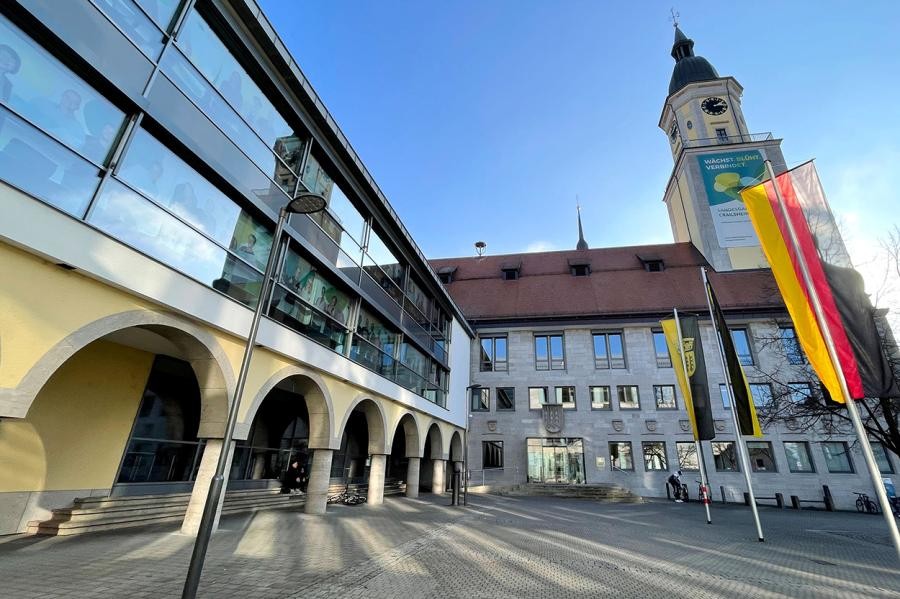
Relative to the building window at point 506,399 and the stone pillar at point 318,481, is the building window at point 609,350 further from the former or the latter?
the stone pillar at point 318,481

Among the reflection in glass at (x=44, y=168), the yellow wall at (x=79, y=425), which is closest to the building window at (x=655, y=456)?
the yellow wall at (x=79, y=425)

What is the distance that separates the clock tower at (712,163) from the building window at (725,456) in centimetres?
1343

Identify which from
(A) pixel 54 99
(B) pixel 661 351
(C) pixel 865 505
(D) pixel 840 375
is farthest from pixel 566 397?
(A) pixel 54 99

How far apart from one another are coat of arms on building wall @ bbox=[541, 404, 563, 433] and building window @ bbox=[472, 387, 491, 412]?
3855mm

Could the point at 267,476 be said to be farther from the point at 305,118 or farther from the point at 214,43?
the point at 214,43

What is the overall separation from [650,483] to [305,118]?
26890 mm

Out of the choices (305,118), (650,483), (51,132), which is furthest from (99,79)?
(650,483)

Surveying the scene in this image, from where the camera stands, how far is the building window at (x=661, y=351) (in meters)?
27.4

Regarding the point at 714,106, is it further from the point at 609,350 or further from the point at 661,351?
the point at 609,350

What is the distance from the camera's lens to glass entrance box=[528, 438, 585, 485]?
26.4m

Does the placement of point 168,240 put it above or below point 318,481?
above

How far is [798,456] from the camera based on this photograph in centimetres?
2466

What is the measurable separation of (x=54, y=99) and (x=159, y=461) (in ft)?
29.4

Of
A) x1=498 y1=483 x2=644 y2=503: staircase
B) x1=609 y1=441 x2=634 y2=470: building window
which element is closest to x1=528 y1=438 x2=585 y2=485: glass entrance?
x1=498 y1=483 x2=644 y2=503: staircase
